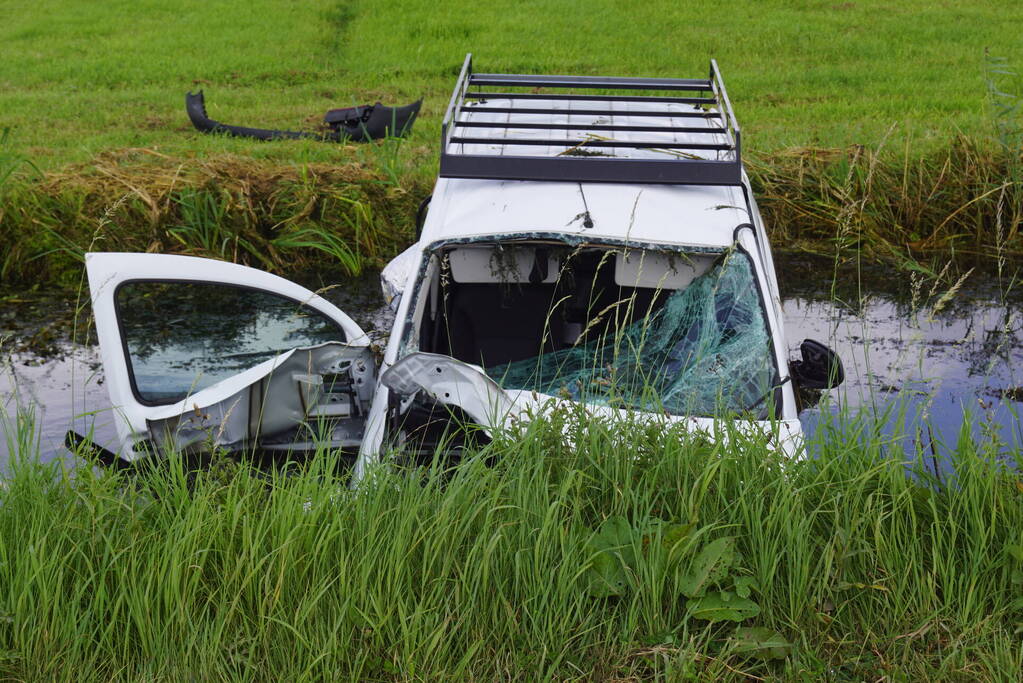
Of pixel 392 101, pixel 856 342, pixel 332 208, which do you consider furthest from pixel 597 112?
pixel 392 101

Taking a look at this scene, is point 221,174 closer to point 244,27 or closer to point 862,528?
point 862,528

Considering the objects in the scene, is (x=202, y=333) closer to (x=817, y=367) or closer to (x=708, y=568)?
(x=817, y=367)

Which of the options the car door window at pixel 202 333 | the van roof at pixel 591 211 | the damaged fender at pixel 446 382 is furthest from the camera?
the car door window at pixel 202 333

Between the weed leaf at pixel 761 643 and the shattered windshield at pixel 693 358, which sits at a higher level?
the shattered windshield at pixel 693 358

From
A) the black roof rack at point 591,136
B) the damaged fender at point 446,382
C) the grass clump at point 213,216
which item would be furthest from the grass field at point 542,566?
the grass clump at point 213,216

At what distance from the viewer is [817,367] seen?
4.07 metres

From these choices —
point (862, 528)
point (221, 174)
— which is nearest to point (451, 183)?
point (862, 528)

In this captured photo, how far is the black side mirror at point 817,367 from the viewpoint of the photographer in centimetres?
400

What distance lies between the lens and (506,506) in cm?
290

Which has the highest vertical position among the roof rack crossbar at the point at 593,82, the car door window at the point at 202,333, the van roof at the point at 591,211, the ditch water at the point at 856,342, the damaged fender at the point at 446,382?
the roof rack crossbar at the point at 593,82

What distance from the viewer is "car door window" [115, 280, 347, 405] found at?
456cm

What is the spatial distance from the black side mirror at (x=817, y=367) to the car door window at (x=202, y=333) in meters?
2.14

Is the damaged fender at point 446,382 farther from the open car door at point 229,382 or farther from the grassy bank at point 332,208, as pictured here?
the grassy bank at point 332,208

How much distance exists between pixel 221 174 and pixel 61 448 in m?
3.60
